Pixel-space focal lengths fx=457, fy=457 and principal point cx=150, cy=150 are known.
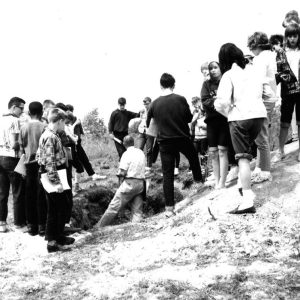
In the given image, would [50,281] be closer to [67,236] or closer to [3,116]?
[67,236]

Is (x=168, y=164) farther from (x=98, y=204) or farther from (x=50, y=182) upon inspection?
(x=98, y=204)

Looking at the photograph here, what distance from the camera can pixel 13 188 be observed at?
6938 mm

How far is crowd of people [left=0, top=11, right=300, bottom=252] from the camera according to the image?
18.0ft

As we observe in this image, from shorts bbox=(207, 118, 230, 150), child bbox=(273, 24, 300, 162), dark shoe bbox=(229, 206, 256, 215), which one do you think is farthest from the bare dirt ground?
child bbox=(273, 24, 300, 162)

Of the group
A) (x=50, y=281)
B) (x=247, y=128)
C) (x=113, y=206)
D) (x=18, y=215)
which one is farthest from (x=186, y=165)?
(x=50, y=281)

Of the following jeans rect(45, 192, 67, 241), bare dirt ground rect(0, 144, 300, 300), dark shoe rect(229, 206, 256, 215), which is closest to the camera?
bare dirt ground rect(0, 144, 300, 300)

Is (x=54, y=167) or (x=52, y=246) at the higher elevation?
(x=54, y=167)

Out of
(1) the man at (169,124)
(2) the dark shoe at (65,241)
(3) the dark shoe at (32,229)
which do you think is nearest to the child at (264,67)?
(1) the man at (169,124)

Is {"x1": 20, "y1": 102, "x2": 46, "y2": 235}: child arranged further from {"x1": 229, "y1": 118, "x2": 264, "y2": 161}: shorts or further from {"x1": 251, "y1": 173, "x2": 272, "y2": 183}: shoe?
{"x1": 251, "y1": 173, "x2": 272, "y2": 183}: shoe

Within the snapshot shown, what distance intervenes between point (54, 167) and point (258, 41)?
3166mm

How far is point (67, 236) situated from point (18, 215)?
1.07 metres

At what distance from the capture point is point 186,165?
1224cm

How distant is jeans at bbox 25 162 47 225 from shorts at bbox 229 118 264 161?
2696mm

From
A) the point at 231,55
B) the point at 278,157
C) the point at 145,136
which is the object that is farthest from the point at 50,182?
the point at 145,136
